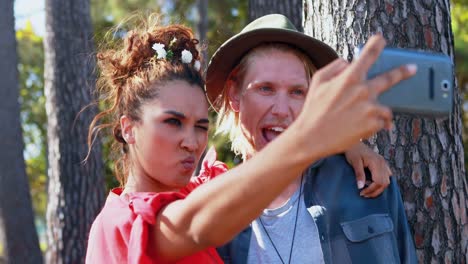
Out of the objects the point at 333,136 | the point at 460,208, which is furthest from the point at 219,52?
the point at 333,136

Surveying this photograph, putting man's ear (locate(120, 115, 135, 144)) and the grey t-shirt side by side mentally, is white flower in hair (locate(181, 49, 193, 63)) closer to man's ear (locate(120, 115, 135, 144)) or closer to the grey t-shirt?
man's ear (locate(120, 115, 135, 144))

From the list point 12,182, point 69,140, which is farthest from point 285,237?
point 12,182

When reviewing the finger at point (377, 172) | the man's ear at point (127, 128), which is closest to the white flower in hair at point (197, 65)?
the man's ear at point (127, 128)

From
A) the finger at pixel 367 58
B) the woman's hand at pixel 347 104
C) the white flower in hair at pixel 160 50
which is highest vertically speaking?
the white flower in hair at pixel 160 50

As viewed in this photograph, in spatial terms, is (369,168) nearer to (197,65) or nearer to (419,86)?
(197,65)

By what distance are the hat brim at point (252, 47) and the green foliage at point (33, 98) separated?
50.4 feet

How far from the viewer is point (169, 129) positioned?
2684 mm

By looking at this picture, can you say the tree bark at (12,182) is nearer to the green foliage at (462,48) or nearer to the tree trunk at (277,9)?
the tree trunk at (277,9)

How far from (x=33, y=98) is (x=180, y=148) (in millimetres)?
17751

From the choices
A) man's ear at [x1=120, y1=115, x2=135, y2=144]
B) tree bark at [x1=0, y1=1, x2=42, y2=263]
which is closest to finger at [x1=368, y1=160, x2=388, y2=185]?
man's ear at [x1=120, y1=115, x2=135, y2=144]

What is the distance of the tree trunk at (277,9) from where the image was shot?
6.74 meters

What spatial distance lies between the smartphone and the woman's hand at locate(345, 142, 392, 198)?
103cm

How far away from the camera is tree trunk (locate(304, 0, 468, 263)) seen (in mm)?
3570

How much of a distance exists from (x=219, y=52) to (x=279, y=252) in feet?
2.95
